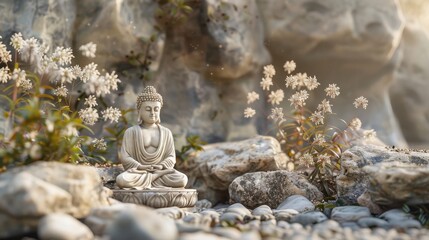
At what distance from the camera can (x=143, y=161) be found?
5.70m

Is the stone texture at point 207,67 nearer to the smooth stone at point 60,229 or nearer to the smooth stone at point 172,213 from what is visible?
the smooth stone at point 172,213

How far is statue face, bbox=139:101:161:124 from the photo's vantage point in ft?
19.1

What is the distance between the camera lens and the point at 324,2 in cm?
912

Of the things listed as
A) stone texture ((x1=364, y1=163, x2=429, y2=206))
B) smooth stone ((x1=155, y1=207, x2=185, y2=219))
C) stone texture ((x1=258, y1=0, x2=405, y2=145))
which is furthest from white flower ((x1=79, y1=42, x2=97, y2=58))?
stone texture ((x1=258, y1=0, x2=405, y2=145))

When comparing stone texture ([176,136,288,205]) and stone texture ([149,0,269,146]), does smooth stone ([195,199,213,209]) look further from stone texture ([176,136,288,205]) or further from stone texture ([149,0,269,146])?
stone texture ([149,0,269,146])

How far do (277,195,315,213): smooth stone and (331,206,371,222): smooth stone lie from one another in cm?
59

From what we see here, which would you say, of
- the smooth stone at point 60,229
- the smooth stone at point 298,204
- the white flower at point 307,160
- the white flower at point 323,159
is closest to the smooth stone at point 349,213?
the smooth stone at point 298,204

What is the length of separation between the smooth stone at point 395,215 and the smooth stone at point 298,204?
3.41 feet

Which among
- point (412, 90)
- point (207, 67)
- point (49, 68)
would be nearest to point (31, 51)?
point (49, 68)

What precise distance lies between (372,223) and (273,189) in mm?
2101

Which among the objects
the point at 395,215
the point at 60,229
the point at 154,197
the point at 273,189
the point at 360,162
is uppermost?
the point at 360,162

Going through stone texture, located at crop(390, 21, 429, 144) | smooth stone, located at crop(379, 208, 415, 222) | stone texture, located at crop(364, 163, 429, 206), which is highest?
stone texture, located at crop(390, 21, 429, 144)

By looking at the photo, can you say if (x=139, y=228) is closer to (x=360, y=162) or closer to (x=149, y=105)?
(x=149, y=105)

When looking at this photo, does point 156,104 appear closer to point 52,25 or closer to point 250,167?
point 250,167
